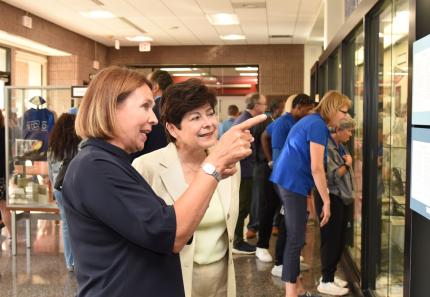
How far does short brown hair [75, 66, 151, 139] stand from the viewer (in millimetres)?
1360

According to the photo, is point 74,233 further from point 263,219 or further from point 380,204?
point 263,219

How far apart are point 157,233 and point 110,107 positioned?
37 cm

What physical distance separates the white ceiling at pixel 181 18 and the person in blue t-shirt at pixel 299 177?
5.27 meters

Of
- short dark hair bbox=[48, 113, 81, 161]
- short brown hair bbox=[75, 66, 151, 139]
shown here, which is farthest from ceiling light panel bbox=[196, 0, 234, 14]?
short brown hair bbox=[75, 66, 151, 139]

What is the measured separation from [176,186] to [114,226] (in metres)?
0.74

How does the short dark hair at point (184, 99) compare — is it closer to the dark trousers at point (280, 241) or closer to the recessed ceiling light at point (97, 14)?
the dark trousers at point (280, 241)

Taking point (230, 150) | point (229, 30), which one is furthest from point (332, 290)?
point (229, 30)

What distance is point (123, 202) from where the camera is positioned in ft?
4.04

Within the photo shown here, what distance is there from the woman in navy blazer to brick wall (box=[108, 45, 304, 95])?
12235 millimetres

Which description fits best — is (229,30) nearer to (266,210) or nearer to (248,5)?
(248,5)

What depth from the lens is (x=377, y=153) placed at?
11.8 feet

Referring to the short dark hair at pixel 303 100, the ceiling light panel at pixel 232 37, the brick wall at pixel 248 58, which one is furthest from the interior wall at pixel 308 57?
the short dark hair at pixel 303 100

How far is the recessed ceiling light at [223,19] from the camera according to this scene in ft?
31.1

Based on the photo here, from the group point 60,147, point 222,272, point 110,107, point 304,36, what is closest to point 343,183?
point 222,272
